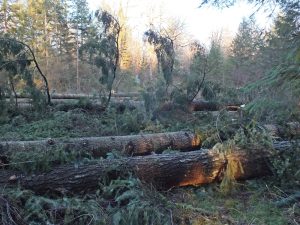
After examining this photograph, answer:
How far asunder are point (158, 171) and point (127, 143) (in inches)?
81.0

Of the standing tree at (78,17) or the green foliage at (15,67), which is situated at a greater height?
the standing tree at (78,17)

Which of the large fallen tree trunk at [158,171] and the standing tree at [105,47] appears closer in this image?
the large fallen tree trunk at [158,171]

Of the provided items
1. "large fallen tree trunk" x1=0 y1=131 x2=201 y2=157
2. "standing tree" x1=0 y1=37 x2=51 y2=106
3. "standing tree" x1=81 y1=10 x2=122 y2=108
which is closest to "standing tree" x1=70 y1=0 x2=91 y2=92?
"standing tree" x1=81 y1=10 x2=122 y2=108

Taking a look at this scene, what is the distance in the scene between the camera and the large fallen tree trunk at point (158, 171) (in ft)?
14.7

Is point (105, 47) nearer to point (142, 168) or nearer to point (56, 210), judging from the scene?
point (142, 168)

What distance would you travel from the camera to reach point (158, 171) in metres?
5.11

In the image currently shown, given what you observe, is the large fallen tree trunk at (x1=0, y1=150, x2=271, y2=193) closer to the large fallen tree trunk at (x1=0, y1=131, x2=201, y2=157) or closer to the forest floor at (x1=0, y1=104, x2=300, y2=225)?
the forest floor at (x1=0, y1=104, x2=300, y2=225)

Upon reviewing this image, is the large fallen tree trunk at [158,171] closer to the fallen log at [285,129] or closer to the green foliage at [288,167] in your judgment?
the green foliage at [288,167]

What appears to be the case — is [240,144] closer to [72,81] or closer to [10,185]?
[10,185]

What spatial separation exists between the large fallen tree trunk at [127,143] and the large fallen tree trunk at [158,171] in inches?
39.6

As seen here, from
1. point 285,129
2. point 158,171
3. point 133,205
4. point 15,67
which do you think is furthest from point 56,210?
point 15,67

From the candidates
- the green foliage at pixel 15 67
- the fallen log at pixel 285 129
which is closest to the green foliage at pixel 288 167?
the fallen log at pixel 285 129

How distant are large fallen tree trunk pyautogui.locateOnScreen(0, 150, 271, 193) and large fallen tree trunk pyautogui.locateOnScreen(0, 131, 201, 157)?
1005 mm

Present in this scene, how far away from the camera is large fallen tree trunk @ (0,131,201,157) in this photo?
19.8 ft
